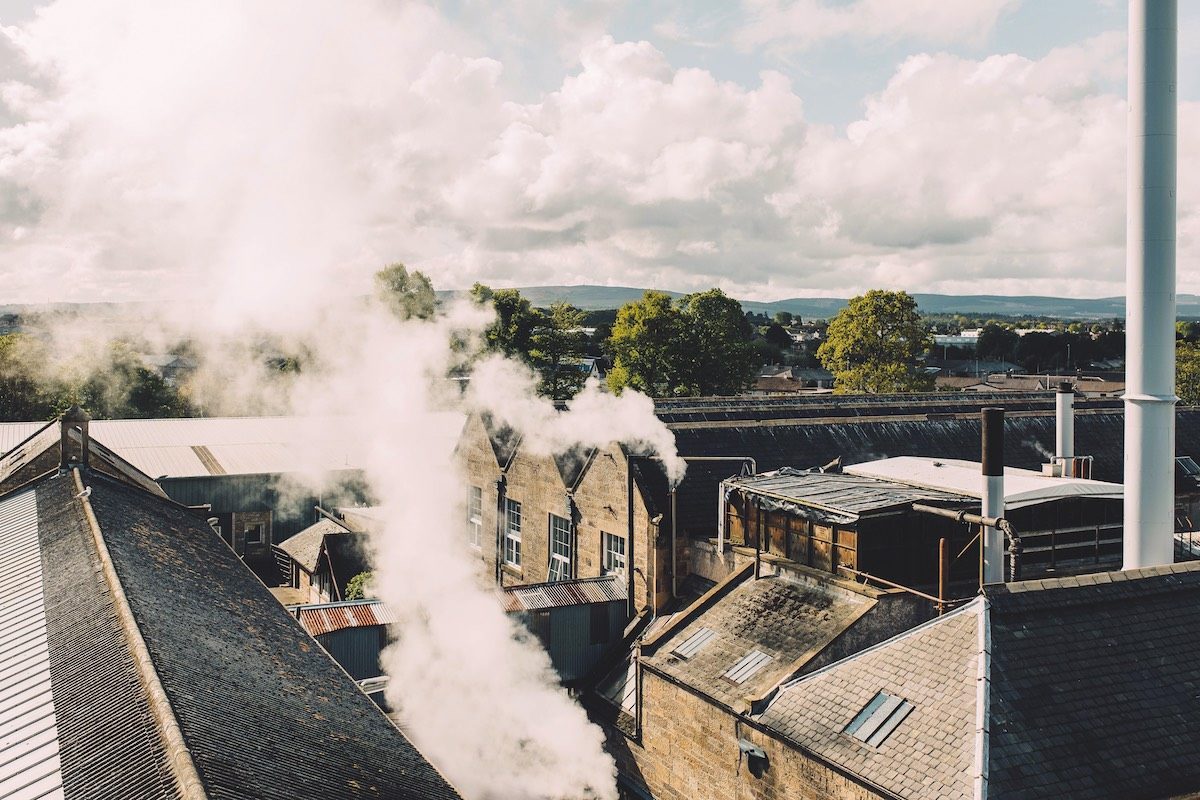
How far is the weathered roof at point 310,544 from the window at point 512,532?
21.2 feet

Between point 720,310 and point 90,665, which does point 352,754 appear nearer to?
point 90,665

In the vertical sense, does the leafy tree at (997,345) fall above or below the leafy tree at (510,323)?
below

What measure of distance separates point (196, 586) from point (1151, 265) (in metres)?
19.9

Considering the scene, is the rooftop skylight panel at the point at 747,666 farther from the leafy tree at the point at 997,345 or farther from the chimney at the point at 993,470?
the leafy tree at the point at 997,345

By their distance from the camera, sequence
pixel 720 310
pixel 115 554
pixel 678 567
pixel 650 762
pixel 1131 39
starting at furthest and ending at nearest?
pixel 720 310 < pixel 678 567 < pixel 1131 39 < pixel 650 762 < pixel 115 554

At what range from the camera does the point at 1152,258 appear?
1955 cm

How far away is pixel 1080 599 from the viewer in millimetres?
14141

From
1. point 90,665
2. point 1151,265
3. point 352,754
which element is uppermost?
point 1151,265

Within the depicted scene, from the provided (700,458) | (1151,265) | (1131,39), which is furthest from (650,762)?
(1131,39)

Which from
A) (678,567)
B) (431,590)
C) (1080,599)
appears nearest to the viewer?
(1080,599)

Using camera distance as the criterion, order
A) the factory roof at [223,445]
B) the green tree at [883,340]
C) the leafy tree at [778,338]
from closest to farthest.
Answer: the factory roof at [223,445], the green tree at [883,340], the leafy tree at [778,338]

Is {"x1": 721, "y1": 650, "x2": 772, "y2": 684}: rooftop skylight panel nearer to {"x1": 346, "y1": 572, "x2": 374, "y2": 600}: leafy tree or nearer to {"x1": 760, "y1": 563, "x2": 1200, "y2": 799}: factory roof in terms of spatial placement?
{"x1": 760, "y1": 563, "x2": 1200, "y2": 799}: factory roof

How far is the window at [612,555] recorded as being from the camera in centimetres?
2464

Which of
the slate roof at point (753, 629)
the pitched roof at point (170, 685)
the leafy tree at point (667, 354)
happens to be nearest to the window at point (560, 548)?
the slate roof at point (753, 629)
